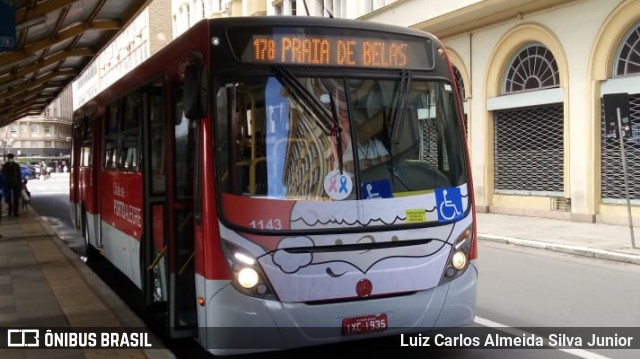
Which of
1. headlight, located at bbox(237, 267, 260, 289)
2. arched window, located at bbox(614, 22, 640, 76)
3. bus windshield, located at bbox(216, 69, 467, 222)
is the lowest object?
headlight, located at bbox(237, 267, 260, 289)

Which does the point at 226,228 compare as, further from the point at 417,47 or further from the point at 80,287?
the point at 80,287

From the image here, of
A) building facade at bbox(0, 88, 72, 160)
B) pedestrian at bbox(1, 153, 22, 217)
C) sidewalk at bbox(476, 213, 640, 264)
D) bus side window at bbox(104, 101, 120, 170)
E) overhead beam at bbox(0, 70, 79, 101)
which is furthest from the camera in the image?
building facade at bbox(0, 88, 72, 160)

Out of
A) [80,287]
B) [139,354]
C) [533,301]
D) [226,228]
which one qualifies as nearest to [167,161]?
[226,228]

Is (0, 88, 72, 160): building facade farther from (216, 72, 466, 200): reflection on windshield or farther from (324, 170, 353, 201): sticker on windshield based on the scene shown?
(324, 170, 353, 201): sticker on windshield

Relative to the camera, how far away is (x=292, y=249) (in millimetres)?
4477

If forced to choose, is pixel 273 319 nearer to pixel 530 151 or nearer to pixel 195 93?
pixel 195 93

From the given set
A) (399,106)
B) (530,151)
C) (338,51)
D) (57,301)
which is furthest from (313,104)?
(530,151)

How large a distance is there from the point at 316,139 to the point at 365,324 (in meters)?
1.43

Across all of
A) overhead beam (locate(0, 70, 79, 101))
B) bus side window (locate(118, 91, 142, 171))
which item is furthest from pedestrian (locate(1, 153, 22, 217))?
bus side window (locate(118, 91, 142, 171))

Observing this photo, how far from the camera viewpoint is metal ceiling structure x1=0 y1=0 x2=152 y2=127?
10453 millimetres

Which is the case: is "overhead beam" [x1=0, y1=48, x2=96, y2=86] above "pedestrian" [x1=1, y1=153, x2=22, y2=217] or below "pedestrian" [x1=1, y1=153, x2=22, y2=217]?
above

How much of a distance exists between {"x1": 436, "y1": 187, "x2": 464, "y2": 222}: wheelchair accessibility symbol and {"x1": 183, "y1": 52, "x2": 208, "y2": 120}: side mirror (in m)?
1.97

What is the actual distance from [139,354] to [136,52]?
2377 inches

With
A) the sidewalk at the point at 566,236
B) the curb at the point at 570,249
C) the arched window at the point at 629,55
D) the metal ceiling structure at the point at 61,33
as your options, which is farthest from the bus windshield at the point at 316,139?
the arched window at the point at 629,55
